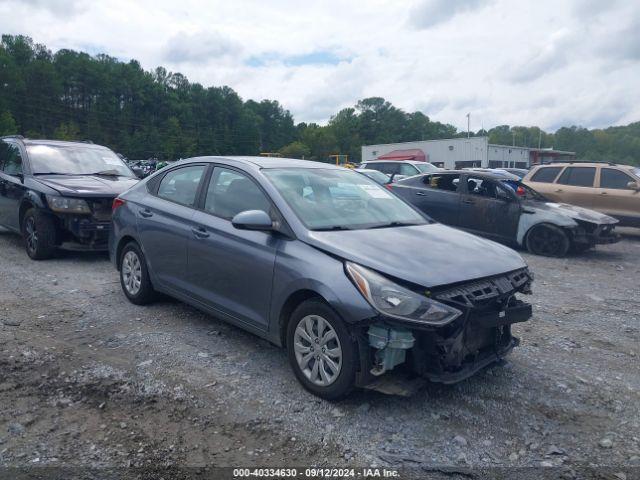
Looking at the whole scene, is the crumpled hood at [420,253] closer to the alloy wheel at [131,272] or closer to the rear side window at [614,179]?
the alloy wheel at [131,272]

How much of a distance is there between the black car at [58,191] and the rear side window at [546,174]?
9073mm

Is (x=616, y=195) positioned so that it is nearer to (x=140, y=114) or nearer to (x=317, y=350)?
(x=317, y=350)

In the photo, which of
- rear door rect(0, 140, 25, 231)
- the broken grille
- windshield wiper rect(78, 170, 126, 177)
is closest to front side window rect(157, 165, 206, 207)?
the broken grille

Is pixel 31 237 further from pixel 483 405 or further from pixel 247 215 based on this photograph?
pixel 483 405

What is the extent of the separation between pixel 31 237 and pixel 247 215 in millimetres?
5405

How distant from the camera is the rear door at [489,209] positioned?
9.96m

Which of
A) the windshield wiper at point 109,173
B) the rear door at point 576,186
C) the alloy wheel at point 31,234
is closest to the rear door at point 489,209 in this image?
the rear door at point 576,186

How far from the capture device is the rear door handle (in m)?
4.73

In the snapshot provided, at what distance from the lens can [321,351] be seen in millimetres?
3678

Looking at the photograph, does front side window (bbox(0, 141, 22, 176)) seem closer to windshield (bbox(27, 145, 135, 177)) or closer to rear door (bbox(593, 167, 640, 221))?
windshield (bbox(27, 145, 135, 177))

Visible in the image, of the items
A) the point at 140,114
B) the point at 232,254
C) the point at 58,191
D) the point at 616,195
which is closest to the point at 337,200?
the point at 232,254

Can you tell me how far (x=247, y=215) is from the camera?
4055mm

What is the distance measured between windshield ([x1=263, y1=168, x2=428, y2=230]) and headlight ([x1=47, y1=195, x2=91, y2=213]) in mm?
4101

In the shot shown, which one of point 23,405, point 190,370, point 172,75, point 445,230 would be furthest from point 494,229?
point 172,75
